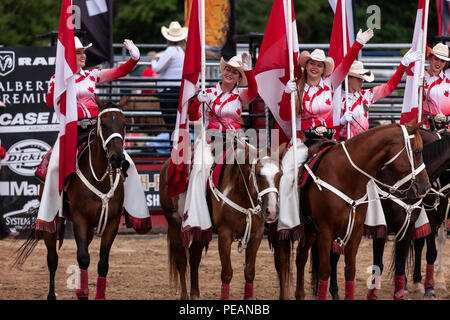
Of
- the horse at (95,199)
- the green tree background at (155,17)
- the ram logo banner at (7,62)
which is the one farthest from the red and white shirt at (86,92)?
the green tree background at (155,17)

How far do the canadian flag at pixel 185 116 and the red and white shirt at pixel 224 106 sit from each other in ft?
0.45

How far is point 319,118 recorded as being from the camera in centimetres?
932

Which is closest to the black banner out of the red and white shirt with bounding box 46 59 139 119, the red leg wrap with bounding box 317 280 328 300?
the red and white shirt with bounding box 46 59 139 119

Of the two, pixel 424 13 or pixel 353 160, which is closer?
pixel 353 160

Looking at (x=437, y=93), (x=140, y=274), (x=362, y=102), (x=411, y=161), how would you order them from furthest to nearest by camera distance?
(x=140, y=274) < (x=437, y=93) < (x=362, y=102) < (x=411, y=161)

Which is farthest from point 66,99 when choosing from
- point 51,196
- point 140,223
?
point 140,223

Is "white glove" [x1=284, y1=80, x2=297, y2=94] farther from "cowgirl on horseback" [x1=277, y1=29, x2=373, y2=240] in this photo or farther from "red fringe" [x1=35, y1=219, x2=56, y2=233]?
"red fringe" [x1=35, y1=219, x2=56, y2=233]

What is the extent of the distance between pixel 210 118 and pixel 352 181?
Result: 180 cm

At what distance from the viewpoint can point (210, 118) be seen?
9.45m

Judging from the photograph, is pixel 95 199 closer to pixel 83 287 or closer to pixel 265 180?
pixel 83 287
